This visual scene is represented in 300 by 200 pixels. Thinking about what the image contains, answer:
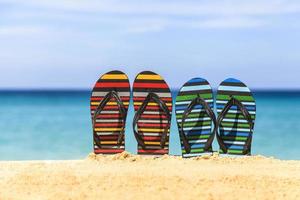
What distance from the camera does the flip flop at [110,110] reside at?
31.8 ft

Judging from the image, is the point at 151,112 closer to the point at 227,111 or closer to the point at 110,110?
the point at 110,110

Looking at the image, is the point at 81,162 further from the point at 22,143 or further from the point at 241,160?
the point at 22,143

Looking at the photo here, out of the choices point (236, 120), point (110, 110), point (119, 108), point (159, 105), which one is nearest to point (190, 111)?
point (159, 105)

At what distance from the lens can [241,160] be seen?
946 cm

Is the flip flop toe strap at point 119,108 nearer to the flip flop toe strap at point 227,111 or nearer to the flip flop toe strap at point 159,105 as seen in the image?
the flip flop toe strap at point 159,105

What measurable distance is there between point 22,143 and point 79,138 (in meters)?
2.12

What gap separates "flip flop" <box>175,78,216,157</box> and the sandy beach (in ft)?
0.72

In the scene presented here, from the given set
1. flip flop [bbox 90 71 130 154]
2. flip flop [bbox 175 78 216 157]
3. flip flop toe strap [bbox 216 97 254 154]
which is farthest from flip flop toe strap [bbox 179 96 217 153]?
flip flop [bbox 90 71 130 154]

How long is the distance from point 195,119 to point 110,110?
4.15ft

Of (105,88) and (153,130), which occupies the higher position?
(105,88)

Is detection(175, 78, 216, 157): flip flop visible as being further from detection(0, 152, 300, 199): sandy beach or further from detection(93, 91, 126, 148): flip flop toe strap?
detection(93, 91, 126, 148): flip flop toe strap

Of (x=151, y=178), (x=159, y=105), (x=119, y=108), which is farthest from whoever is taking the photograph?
(x=119, y=108)

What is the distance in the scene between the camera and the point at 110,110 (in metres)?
9.70

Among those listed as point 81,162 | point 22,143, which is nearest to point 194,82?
point 81,162
